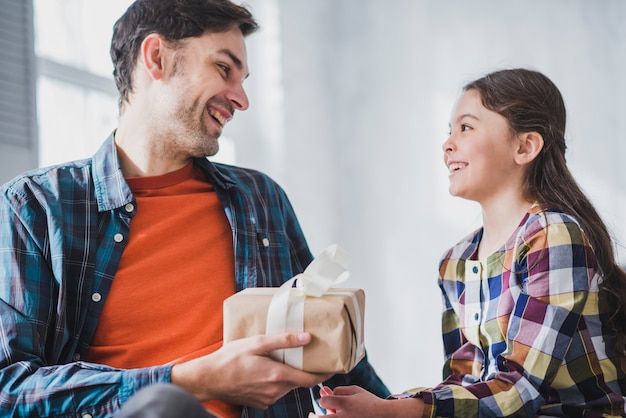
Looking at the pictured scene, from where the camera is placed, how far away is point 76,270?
132cm

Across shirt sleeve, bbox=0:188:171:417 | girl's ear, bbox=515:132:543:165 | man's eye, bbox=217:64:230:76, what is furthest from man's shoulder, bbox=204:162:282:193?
girl's ear, bbox=515:132:543:165

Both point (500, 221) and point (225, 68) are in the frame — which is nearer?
point (500, 221)

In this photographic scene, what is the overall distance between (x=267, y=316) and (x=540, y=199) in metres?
0.64

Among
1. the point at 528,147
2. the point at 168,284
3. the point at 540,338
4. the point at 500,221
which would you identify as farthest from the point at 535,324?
the point at 168,284

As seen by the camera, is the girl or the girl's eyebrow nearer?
the girl

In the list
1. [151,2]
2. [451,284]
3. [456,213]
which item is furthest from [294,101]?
[451,284]

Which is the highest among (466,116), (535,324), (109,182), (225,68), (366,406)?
(225,68)

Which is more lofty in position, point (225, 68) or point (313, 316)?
point (225, 68)

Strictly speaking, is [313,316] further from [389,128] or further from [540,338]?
[389,128]

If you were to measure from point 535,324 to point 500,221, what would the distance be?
0.28 meters

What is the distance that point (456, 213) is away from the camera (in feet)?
10.0

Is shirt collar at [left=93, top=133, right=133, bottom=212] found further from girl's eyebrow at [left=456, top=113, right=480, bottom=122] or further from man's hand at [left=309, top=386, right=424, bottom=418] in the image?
girl's eyebrow at [left=456, top=113, right=480, bottom=122]

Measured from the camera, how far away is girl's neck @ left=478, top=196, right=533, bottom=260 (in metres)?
1.43

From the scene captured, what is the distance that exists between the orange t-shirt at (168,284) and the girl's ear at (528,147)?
1.89ft
